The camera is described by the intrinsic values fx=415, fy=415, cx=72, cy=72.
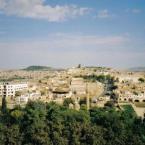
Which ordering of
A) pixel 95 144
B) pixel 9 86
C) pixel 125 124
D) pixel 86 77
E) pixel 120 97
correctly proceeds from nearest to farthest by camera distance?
1. pixel 95 144
2. pixel 125 124
3. pixel 120 97
4. pixel 9 86
5. pixel 86 77

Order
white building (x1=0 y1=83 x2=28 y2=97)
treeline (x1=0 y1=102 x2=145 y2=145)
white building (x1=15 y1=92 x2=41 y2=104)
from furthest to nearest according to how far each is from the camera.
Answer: white building (x1=0 y1=83 x2=28 y2=97) → white building (x1=15 y1=92 x2=41 y2=104) → treeline (x1=0 y1=102 x2=145 y2=145)

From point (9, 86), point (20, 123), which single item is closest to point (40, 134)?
point (20, 123)

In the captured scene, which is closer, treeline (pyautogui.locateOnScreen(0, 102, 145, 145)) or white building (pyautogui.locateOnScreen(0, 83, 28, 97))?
treeline (pyautogui.locateOnScreen(0, 102, 145, 145))

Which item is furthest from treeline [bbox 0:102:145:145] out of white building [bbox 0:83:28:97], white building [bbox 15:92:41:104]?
A: white building [bbox 0:83:28:97]

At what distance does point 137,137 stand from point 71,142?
2560 millimetres

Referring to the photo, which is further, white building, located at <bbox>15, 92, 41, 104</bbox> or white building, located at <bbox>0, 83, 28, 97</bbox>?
white building, located at <bbox>0, 83, 28, 97</bbox>

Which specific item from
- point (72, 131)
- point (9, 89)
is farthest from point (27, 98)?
point (72, 131)

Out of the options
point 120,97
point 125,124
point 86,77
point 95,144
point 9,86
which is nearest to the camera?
point 95,144

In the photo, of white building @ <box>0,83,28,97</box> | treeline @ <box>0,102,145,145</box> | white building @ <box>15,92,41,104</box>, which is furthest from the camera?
white building @ <box>0,83,28,97</box>

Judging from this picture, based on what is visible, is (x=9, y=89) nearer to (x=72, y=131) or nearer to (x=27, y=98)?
(x=27, y=98)

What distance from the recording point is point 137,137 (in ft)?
52.6

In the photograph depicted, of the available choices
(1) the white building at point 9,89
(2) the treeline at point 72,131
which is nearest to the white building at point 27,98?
(1) the white building at point 9,89

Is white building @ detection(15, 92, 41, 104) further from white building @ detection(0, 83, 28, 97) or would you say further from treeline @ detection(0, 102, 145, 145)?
treeline @ detection(0, 102, 145, 145)

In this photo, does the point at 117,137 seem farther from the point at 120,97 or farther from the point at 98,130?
the point at 120,97
